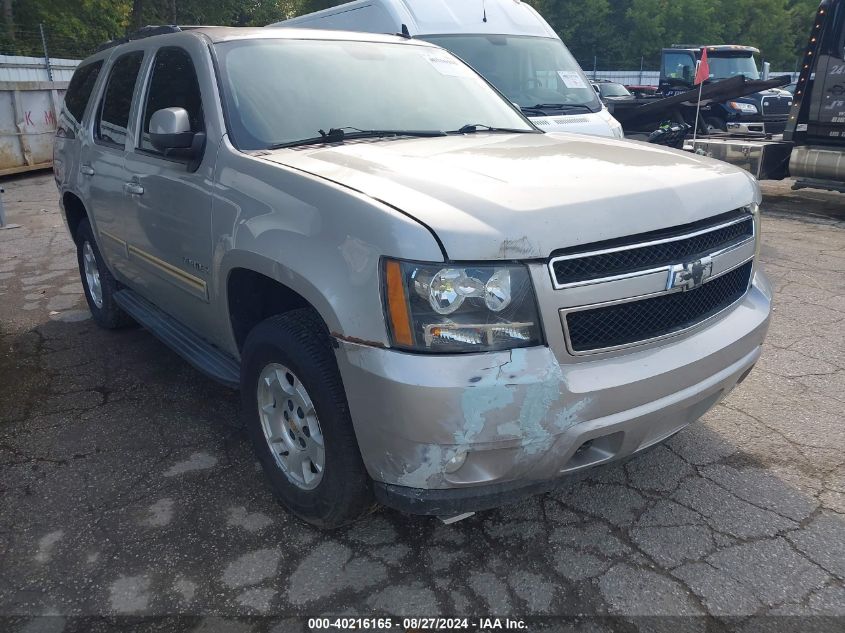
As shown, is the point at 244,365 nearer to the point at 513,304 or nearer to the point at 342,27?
the point at 513,304

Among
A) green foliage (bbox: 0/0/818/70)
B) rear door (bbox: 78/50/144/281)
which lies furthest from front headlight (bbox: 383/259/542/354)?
green foliage (bbox: 0/0/818/70)

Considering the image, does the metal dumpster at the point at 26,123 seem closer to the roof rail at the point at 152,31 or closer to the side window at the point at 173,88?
the roof rail at the point at 152,31

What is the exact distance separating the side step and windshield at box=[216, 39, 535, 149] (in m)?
1.01

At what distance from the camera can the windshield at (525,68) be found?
7.38 metres

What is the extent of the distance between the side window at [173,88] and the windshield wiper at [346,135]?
465mm

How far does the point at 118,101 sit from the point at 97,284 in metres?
1.49

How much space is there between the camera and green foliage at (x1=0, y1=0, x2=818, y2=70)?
43.8 meters

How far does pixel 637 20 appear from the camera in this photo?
1876 inches

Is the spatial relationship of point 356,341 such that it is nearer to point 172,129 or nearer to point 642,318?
point 642,318

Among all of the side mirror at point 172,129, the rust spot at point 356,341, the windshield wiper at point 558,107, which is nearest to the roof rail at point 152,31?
the side mirror at point 172,129

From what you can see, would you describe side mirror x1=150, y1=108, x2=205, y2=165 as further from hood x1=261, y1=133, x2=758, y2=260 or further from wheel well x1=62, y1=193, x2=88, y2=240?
wheel well x1=62, y1=193, x2=88, y2=240

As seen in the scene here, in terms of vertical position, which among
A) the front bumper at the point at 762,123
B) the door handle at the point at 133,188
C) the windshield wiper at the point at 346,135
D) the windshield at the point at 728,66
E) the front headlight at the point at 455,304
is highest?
the windshield wiper at the point at 346,135

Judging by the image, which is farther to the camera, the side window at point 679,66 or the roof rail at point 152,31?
the side window at point 679,66

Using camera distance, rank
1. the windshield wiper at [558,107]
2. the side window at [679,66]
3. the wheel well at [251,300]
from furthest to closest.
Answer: the side window at [679,66], the windshield wiper at [558,107], the wheel well at [251,300]
